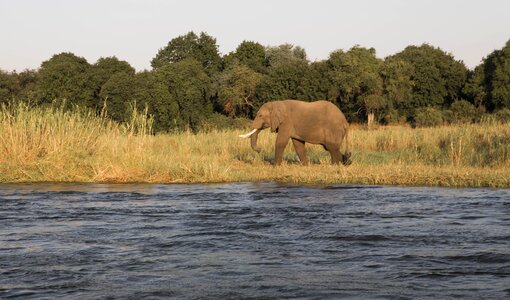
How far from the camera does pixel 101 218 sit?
33.8 ft

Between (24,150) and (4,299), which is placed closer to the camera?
(4,299)

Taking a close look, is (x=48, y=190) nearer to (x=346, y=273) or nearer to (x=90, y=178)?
(x=90, y=178)

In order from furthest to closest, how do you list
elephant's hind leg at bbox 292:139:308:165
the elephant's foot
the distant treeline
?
the distant treeline, elephant's hind leg at bbox 292:139:308:165, the elephant's foot

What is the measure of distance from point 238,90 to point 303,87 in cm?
618

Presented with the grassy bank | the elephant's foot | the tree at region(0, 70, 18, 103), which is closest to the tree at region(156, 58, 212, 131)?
the tree at region(0, 70, 18, 103)

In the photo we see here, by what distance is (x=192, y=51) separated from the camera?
218 feet

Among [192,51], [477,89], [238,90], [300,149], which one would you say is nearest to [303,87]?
[238,90]

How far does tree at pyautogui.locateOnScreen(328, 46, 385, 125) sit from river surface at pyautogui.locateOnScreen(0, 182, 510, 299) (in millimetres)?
33496

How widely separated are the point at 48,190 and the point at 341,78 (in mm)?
33681

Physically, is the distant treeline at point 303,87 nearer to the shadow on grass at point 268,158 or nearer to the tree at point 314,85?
the tree at point 314,85

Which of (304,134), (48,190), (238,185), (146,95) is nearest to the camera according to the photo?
(48,190)

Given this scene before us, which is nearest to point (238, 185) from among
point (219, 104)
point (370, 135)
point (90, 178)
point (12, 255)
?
point (90, 178)

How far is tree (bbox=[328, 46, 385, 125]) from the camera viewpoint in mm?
46219

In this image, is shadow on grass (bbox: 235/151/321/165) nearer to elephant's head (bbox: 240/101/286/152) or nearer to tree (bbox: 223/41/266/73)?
elephant's head (bbox: 240/101/286/152)
